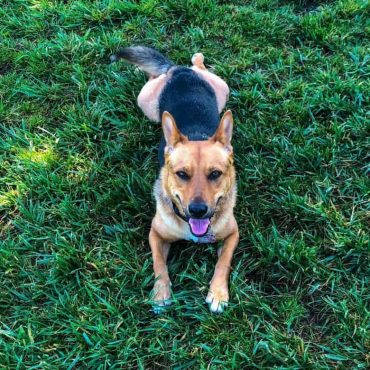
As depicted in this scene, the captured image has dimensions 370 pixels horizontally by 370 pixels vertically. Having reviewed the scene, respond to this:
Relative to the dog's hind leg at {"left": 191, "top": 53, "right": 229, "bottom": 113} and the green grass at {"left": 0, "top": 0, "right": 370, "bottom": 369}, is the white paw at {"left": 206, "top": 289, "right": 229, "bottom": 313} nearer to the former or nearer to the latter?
the green grass at {"left": 0, "top": 0, "right": 370, "bottom": 369}

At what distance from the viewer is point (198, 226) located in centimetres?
377

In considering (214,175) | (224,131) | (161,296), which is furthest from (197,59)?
(161,296)

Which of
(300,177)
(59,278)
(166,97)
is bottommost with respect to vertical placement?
(59,278)

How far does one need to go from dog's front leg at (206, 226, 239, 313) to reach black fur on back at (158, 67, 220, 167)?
889mm

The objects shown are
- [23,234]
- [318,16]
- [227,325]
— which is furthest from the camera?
[318,16]

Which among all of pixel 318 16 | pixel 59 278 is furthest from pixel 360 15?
pixel 59 278

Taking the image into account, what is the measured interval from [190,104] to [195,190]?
1258 millimetres

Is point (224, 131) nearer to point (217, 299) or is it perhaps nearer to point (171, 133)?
point (171, 133)

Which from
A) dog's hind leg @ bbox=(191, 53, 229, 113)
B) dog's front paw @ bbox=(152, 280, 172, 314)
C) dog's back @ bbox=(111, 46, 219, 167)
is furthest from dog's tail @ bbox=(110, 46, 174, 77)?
dog's front paw @ bbox=(152, 280, 172, 314)

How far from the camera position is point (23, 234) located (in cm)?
435

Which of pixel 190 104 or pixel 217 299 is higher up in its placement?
pixel 190 104

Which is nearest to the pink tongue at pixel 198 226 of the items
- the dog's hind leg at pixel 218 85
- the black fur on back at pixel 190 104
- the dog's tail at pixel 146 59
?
the black fur on back at pixel 190 104

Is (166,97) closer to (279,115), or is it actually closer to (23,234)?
(279,115)

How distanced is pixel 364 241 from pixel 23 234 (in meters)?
2.84
